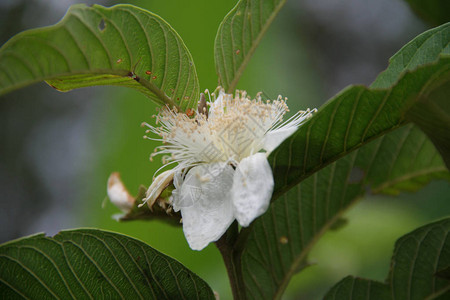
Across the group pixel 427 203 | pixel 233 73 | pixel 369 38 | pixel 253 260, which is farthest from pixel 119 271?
pixel 369 38

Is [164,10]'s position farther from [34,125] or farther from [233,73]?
[34,125]

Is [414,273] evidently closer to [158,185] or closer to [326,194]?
[326,194]

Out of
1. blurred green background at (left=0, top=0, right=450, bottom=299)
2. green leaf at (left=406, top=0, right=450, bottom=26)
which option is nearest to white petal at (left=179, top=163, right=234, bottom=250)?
blurred green background at (left=0, top=0, right=450, bottom=299)

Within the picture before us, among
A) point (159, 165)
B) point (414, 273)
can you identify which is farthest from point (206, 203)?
point (159, 165)

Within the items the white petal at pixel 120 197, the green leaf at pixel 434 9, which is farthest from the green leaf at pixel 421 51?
the green leaf at pixel 434 9

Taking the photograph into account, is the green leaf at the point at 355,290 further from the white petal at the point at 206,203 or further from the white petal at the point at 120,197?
the white petal at the point at 120,197

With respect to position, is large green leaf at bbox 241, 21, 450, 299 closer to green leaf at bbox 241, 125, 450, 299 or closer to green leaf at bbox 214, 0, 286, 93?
green leaf at bbox 241, 125, 450, 299
